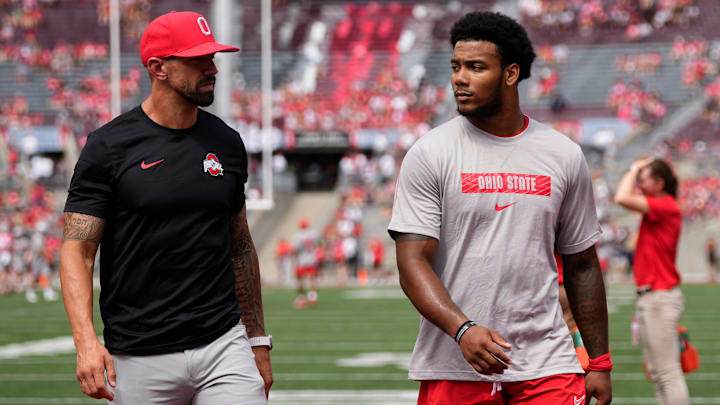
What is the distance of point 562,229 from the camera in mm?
3471

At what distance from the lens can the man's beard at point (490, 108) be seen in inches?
130

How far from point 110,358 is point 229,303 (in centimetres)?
45

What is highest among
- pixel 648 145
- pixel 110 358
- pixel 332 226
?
pixel 110 358

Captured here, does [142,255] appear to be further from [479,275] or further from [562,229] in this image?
[562,229]

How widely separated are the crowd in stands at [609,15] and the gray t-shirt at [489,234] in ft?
107

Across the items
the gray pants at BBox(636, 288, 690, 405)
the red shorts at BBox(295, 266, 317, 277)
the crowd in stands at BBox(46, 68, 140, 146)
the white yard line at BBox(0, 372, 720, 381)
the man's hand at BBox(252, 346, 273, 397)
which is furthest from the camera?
the crowd in stands at BBox(46, 68, 140, 146)

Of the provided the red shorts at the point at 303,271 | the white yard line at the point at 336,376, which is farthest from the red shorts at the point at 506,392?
the red shorts at the point at 303,271

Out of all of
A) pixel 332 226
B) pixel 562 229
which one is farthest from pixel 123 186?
pixel 332 226

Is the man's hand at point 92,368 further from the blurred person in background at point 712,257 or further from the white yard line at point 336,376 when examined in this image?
the blurred person in background at point 712,257

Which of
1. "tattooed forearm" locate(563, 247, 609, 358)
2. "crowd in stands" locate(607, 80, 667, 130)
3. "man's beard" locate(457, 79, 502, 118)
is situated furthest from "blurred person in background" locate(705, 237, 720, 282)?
"man's beard" locate(457, 79, 502, 118)

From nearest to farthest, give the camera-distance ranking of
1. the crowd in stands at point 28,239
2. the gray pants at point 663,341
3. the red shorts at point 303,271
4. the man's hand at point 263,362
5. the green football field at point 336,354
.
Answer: the man's hand at point 263,362 → the gray pants at point 663,341 → the green football field at point 336,354 → the red shorts at point 303,271 → the crowd in stands at point 28,239

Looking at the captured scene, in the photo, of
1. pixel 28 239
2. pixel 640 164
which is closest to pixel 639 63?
pixel 28 239

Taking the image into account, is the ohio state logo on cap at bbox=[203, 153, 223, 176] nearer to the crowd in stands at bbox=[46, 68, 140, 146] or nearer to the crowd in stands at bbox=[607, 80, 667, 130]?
the crowd in stands at bbox=[607, 80, 667, 130]

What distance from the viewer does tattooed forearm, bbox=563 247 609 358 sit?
3.52 metres
